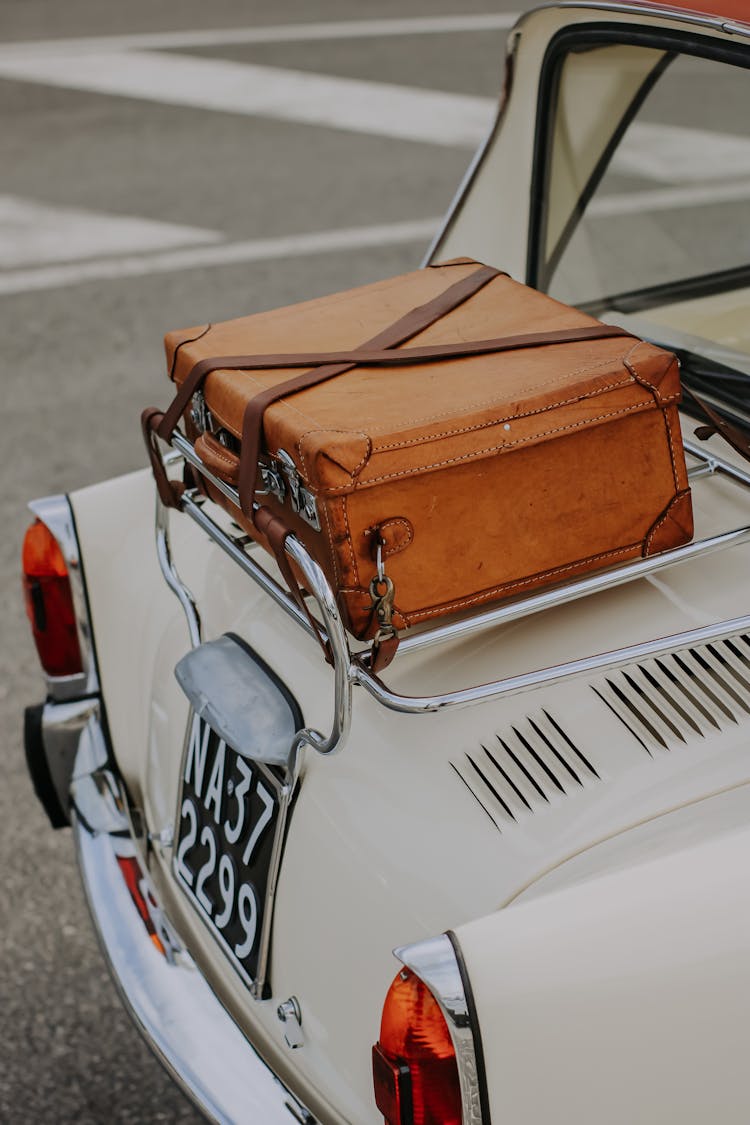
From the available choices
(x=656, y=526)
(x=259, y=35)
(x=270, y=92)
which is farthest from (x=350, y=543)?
(x=259, y=35)

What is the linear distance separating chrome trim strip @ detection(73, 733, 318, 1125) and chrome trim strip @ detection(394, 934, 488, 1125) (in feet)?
1.63

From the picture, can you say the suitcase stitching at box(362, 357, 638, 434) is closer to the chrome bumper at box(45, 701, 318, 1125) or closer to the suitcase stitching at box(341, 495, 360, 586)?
the suitcase stitching at box(341, 495, 360, 586)

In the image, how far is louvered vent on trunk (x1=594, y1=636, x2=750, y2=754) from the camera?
5.86 ft

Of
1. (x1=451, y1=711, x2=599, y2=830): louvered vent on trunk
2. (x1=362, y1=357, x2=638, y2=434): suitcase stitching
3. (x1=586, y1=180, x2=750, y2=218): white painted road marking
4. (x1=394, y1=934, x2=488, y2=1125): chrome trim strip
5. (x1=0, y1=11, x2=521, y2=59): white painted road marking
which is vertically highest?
(x1=0, y1=11, x2=521, y2=59): white painted road marking

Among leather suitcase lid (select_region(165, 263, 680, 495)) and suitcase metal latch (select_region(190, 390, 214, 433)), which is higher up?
leather suitcase lid (select_region(165, 263, 680, 495))

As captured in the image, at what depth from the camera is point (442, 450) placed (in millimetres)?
1734

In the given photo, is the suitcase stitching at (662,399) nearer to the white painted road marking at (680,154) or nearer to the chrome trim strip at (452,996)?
the chrome trim strip at (452,996)

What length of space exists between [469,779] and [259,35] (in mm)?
11040

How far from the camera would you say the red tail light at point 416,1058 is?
1.53 meters

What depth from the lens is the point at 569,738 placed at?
1.80 metres

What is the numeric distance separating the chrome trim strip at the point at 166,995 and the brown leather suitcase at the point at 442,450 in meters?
0.73

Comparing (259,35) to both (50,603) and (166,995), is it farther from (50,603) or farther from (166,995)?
(166,995)

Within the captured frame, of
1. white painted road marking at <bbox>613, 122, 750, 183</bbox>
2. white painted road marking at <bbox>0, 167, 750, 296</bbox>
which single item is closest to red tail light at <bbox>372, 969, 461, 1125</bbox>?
white painted road marking at <bbox>613, 122, 750, 183</bbox>

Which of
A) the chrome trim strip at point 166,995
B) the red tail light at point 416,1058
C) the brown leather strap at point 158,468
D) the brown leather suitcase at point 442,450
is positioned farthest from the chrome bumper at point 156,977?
the brown leather suitcase at point 442,450
